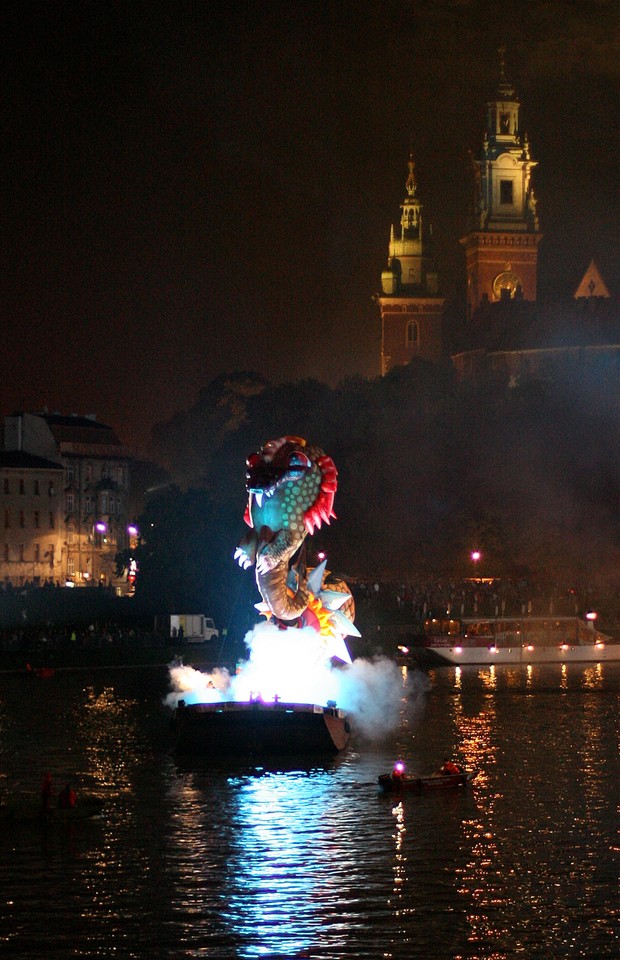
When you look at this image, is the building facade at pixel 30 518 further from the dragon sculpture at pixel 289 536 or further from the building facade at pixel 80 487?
the dragon sculpture at pixel 289 536

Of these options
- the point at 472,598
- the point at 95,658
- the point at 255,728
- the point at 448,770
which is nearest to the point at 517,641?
the point at 472,598

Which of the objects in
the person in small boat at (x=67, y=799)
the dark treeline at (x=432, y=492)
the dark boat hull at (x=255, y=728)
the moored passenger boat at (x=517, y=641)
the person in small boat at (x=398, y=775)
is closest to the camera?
the person in small boat at (x=67, y=799)

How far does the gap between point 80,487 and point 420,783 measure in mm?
115384

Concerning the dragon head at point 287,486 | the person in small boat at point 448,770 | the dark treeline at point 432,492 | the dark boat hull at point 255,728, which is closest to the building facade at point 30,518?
the dark treeline at point 432,492

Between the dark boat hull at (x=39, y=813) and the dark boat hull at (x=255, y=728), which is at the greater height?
the dark boat hull at (x=255, y=728)

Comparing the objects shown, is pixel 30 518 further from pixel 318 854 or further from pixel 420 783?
pixel 318 854

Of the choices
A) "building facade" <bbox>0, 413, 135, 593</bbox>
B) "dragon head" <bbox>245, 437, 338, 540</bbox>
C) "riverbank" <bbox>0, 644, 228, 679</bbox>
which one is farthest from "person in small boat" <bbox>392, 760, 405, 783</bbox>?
"building facade" <bbox>0, 413, 135, 593</bbox>

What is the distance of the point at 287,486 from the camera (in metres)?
→ 66.9

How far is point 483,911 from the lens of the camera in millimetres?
43656

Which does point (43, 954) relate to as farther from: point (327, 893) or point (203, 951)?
point (327, 893)

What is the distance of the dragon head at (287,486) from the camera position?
66750 mm

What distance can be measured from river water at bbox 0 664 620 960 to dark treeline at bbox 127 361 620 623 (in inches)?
1992

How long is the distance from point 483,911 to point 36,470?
413 feet

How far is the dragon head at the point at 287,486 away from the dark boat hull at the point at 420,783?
392 inches
